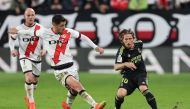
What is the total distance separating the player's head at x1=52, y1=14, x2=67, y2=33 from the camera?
45.3 feet

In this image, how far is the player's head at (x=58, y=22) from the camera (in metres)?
13.8

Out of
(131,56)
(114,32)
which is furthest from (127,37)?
(114,32)

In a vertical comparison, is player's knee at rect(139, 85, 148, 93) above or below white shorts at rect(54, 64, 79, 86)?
below

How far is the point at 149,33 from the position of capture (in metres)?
23.9

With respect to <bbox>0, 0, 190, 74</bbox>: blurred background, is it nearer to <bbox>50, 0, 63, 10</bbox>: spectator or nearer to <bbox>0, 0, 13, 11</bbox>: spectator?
<bbox>50, 0, 63, 10</bbox>: spectator

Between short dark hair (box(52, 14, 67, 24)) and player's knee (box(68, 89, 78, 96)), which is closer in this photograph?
short dark hair (box(52, 14, 67, 24))

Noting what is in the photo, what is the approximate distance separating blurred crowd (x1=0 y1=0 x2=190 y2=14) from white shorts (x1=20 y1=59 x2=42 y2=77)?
8.12m

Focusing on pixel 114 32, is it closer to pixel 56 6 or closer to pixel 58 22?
pixel 56 6

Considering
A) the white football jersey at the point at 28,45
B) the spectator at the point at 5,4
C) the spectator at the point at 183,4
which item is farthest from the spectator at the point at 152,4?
the white football jersey at the point at 28,45

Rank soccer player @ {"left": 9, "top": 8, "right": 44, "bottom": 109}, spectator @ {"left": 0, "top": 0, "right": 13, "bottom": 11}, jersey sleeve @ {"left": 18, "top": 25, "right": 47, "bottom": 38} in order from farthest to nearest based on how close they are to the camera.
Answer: spectator @ {"left": 0, "top": 0, "right": 13, "bottom": 11} < soccer player @ {"left": 9, "top": 8, "right": 44, "bottom": 109} < jersey sleeve @ {"left": 18, "top": 25, "right": 47, "bottom": 38}

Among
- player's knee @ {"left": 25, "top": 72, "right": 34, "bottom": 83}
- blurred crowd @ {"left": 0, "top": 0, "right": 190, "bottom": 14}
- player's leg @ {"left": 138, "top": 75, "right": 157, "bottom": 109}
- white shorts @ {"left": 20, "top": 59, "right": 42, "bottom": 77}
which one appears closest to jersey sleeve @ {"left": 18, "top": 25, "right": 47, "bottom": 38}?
white shorts @ {"left": 20, "top": 59, "right": 42, "bottom": 77}

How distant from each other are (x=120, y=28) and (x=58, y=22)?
10148mm

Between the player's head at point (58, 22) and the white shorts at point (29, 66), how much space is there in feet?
6.83

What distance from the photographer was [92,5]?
2517 centimetres
